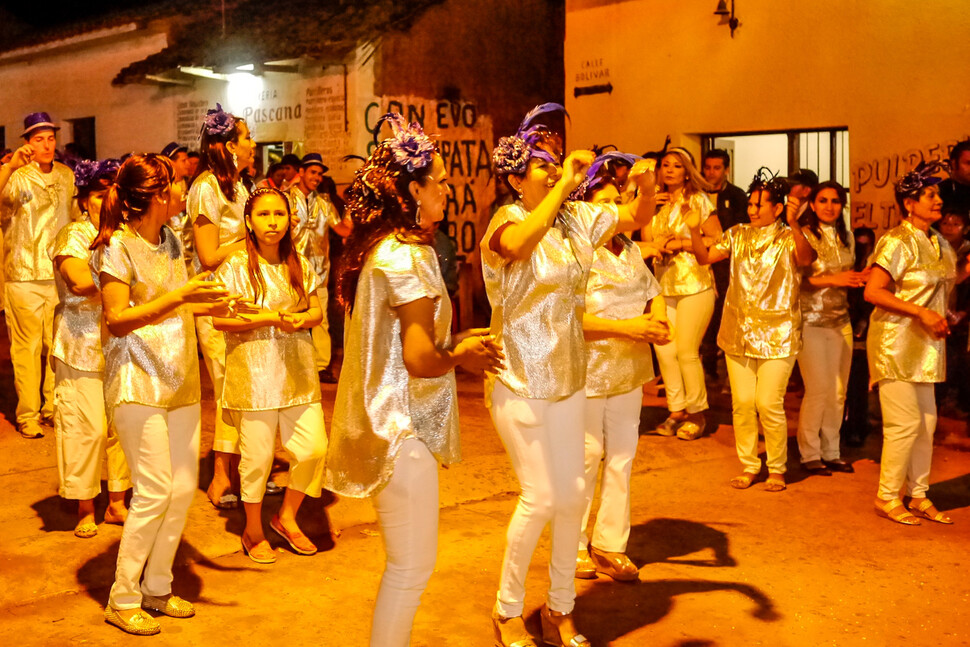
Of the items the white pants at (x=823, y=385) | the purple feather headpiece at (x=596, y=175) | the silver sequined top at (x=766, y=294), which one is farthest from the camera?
the white pants at (x=823, y=385)

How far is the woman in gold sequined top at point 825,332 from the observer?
7.94 meters

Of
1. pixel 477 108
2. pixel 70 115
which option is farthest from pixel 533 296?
pixel 70 115

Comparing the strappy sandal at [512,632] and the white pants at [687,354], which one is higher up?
the white pants at [687,354]

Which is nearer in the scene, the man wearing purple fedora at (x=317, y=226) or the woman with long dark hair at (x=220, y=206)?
the woman with long dark hair at (x=220, y=206)

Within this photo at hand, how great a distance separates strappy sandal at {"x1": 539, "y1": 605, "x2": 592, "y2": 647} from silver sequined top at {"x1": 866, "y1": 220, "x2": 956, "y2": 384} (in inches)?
118

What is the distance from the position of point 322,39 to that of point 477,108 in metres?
2.73

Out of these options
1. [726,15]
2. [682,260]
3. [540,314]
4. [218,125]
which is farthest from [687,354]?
[726,15]

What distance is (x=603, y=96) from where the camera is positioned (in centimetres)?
1397

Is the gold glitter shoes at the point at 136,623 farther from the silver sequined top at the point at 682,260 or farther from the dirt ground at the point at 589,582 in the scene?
the silver sequined top at the point at 682,260

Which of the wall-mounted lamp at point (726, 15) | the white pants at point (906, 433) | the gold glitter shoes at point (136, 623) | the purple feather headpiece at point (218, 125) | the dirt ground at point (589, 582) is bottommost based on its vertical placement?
the dirt ground at point (589, 582)

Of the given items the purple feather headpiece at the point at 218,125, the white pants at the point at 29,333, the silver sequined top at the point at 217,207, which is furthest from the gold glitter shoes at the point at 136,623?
the white pants at the point at 29,333

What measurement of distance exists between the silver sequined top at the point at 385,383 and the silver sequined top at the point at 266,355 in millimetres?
2263

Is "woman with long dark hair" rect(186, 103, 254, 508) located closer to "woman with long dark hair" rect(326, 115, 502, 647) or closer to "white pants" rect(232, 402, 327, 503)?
"white pants" rect(232, 402, 327, 503)

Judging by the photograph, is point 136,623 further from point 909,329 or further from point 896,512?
point 909,329
